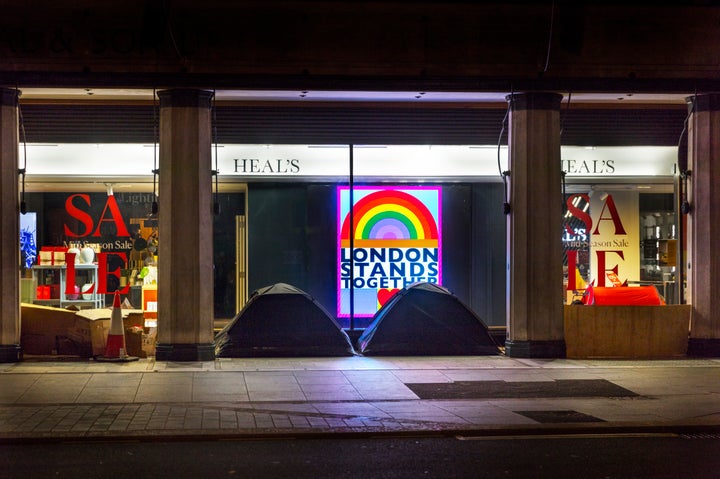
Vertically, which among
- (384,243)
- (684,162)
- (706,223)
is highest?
(684,162)

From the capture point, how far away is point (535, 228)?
1470 centimetres

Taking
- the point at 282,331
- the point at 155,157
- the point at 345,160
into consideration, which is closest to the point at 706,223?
the point at 345,160

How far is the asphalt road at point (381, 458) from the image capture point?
7.59m

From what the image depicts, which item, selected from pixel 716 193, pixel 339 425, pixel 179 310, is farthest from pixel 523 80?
pixel 339 425

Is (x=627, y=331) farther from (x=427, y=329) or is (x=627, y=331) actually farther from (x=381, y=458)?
(x=381, y=458)

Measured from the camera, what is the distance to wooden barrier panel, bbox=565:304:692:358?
48.6 feet

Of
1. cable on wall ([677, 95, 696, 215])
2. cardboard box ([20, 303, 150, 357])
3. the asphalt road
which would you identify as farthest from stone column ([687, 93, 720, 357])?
cardboard box ([20, 303, 150, 357])

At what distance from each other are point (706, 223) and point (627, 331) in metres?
2.09

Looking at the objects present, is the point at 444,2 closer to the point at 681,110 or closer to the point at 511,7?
the point at 511,7

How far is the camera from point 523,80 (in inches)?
573

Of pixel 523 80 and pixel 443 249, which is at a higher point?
pixel 523 80

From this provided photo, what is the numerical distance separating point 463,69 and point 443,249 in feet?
11.9

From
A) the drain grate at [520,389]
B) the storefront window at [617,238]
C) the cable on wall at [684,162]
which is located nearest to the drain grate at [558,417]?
the drain grate at [520,389]

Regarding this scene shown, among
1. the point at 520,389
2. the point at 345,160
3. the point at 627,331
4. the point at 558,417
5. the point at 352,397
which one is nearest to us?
the point at 558,417
